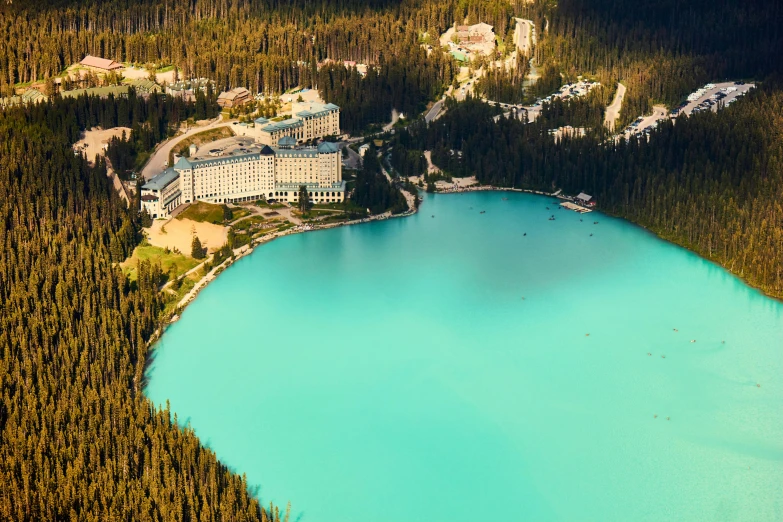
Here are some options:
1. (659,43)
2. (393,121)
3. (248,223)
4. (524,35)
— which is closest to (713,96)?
(659,43)

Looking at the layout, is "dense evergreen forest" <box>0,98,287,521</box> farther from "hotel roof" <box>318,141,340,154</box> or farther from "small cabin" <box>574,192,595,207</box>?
"small cabin" <box>574,192,595,207</box>

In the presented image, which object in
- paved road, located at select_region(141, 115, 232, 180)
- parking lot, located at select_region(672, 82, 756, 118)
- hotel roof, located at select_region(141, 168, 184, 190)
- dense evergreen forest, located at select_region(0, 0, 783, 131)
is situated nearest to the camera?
hotel roof, located at select_region(141, 168, 184, 190)

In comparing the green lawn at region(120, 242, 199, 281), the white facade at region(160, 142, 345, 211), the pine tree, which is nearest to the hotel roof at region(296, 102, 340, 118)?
the white facade at region(160, 142, 345, 211)

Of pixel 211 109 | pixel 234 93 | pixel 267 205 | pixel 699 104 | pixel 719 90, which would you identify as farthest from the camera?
pixel 719 90

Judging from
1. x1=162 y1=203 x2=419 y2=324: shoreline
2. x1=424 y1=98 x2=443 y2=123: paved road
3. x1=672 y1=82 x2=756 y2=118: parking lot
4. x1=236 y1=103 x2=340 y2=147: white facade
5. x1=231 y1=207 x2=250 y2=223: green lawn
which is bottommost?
A: x1=162 y1=203 x2=419 y2=324: shoreline

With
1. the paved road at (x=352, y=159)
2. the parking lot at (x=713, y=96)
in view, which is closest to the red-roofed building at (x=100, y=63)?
the paved road at (x=352, y=159)

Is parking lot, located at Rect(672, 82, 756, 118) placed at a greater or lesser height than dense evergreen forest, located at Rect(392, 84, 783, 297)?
greater

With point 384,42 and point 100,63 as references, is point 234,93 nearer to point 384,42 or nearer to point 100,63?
point 100,63

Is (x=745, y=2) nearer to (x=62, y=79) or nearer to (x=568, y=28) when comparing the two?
(x=568, y=28)
